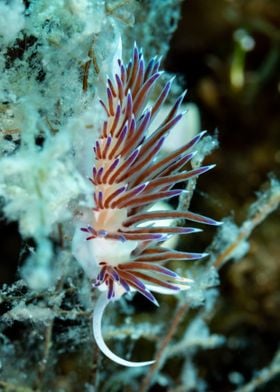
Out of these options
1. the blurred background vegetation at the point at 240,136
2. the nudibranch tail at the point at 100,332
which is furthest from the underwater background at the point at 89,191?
the nudibranch tail at the point at 100,332

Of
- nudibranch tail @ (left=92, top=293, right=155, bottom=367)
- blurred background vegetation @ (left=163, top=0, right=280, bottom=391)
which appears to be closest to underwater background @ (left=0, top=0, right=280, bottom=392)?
blurred background vegetation @ (left=163, top=0, right=280, bottom=391)

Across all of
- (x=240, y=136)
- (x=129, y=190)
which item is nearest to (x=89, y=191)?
(x=129, y=190)

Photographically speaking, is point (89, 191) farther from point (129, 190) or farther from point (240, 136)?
point (240, 136)

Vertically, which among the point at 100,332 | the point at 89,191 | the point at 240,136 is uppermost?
the point at 240,136

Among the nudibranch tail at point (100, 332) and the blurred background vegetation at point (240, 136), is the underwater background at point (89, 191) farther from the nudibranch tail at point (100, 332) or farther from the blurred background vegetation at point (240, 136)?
the nudibranch tail at point (100, 332)

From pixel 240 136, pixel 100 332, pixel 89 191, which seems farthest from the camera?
pixel 240 136

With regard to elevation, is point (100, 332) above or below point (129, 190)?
below

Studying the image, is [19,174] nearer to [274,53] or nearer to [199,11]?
[274,53]

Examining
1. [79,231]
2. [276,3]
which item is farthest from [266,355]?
[276,3]
